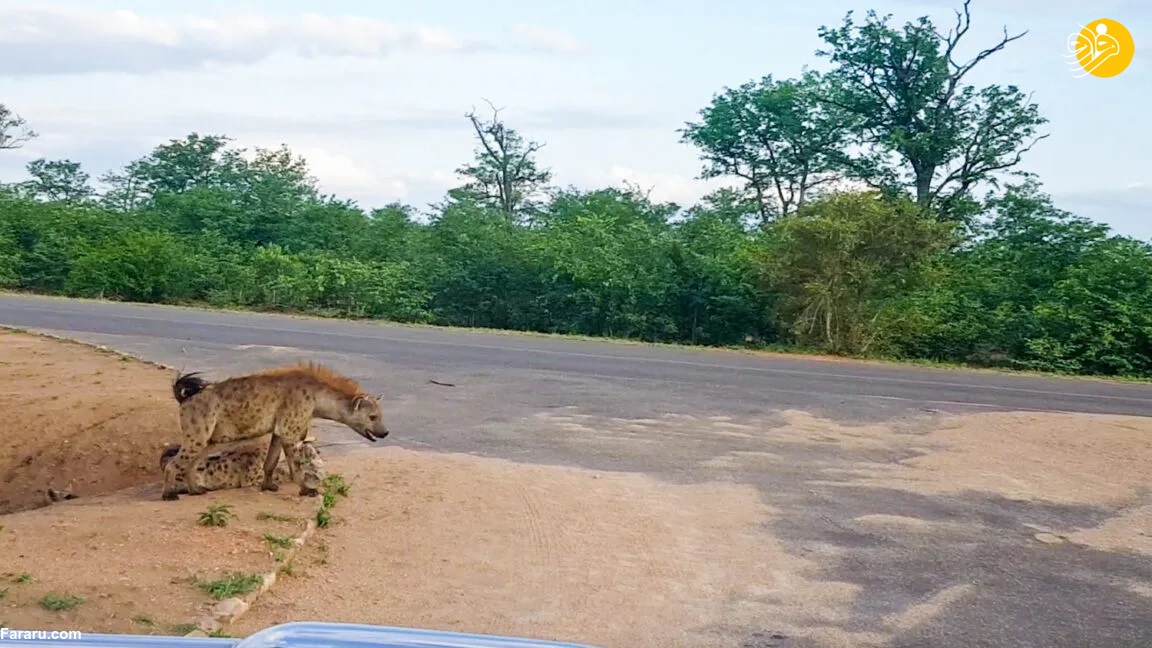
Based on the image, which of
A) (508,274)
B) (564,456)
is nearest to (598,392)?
(564,456)

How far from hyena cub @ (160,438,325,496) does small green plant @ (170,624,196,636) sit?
2.93m

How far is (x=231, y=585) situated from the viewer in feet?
19.9

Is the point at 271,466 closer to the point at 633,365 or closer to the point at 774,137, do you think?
the point at 633,365

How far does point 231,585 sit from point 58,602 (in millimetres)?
877

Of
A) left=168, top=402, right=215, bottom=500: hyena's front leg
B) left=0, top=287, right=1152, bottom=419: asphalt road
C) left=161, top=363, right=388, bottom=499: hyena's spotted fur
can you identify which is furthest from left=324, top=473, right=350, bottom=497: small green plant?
left=0, top=287, right=1152, bottom=419: asphalt road

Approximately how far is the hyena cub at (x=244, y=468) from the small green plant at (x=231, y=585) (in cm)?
220

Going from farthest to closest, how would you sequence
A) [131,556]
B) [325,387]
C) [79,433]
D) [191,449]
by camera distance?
[79,433] → [325,387] → [191,449] → [131,556]

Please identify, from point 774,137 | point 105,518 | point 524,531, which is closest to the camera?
point 105,518

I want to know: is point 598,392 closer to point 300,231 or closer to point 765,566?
point 765,566

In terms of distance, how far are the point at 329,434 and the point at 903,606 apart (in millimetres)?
6670

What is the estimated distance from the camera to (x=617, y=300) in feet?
92.0

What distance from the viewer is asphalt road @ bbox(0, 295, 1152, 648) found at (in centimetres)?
675

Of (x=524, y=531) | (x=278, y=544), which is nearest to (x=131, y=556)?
(x=278, y=544)

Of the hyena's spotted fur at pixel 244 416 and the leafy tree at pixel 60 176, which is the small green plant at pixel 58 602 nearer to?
the hyena's spotted fur at pixel 244 416
